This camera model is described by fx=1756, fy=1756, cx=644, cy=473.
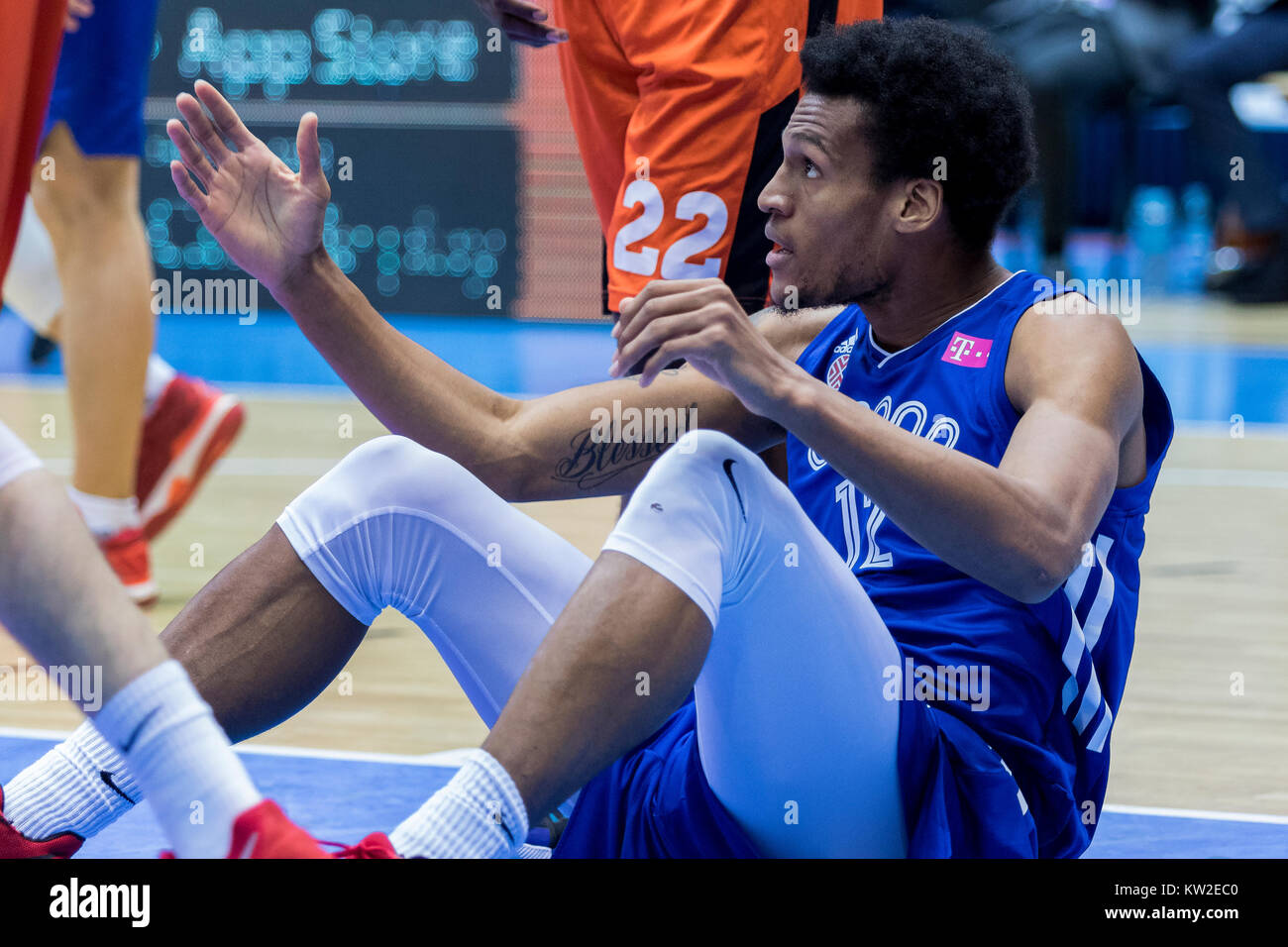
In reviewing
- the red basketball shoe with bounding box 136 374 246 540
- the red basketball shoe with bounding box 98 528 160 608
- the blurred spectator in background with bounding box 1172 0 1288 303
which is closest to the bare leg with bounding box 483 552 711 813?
the red basketball shoe with bounding box 98 528 160 608

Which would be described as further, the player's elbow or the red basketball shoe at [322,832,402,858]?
the player's elbow

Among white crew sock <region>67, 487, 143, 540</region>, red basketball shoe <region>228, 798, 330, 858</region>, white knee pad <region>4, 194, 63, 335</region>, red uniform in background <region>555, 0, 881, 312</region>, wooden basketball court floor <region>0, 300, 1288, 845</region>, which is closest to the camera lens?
red basketball shoe <region>228, 798, 330, 858</region>

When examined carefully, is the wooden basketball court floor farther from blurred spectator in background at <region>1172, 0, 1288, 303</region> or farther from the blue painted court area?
blurred spectator in background at <region>1172, 0, 1288, 303</region>

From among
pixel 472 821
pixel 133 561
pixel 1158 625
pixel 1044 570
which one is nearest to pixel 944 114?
pixel 1044 570

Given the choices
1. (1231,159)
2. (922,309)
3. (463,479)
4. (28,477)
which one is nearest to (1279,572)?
(922,309)

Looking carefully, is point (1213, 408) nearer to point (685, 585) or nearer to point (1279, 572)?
point (1279, 572)

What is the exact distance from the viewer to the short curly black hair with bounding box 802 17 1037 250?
2254 mm

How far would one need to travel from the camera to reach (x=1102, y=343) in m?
2.10

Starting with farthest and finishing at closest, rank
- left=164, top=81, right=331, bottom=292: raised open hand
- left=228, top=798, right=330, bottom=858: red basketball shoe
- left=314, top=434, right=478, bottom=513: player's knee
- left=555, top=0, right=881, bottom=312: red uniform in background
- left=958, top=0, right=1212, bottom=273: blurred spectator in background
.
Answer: left=958, top=0, right=1212, bottom=273: blurred spectator in background → left=555, top=0, right=881, bottom=312: red uniform in background → left=164, top=81, right=331, bottom=292: raised open hand → left=314, top=434, right=478, bottom=513: player's knee → left=228, top=798, right=330, bottom=858: red basketball shoe

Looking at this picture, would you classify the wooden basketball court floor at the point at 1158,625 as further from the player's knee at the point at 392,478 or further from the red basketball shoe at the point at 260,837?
the red basketball shoe at the point at 260,837

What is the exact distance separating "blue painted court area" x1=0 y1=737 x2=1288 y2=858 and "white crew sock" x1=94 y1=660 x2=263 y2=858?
1.02m

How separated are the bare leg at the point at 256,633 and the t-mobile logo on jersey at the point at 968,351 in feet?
2.76

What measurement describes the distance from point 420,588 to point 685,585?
20.0 inches

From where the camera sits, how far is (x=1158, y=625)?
4199mm
